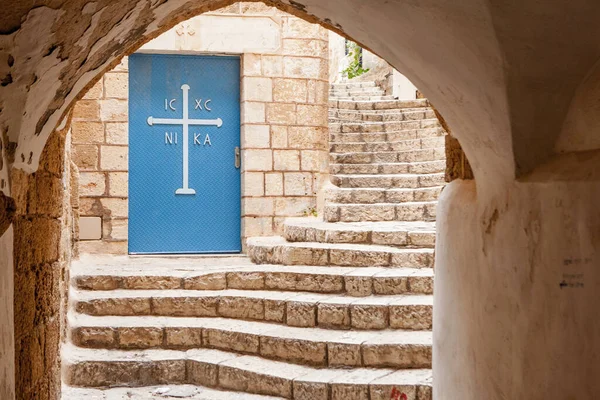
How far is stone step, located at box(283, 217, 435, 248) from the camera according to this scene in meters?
5.52

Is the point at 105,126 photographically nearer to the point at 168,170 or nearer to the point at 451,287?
the point at 168,170

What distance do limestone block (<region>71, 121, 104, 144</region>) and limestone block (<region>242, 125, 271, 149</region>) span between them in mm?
1317

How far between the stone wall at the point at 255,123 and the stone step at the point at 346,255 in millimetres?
1060

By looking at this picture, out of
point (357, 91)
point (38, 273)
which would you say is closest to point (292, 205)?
point (38, 273)

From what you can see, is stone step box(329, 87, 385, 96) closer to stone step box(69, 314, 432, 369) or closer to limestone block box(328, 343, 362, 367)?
stone step box(69, 314, 432, 369)

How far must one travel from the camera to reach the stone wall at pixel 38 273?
2268mm

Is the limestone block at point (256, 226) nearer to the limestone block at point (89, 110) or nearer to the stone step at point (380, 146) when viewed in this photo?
the stone step at point (380, 146)

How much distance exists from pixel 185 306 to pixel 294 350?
1086 mm

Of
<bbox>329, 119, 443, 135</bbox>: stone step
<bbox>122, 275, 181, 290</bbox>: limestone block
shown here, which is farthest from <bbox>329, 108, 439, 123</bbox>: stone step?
<bbox>122, 275, 181, 290</bbox>: limestone block

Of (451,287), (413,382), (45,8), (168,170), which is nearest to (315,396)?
(413,382)

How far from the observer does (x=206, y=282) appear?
5.42m

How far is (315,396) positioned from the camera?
157 inches

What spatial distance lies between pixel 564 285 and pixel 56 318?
2.06 metres

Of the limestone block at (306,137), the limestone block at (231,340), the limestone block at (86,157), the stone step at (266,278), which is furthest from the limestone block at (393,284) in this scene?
the limestone block at (86,157)
